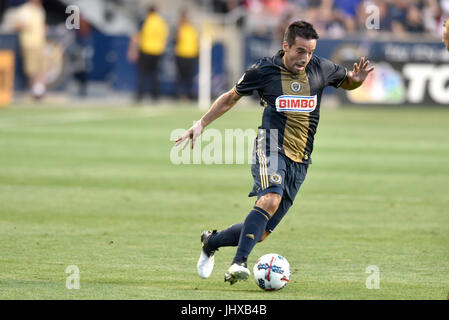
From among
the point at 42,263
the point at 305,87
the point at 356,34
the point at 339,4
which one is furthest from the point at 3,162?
the point at 339,4

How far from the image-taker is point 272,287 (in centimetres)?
721

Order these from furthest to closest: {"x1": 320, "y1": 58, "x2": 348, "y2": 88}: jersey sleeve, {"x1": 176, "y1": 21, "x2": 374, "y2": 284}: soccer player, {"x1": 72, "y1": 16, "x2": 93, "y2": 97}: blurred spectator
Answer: {"x1": 72, "y1": 16, "x2": 93, "y2": 97}: blurred spectator → {"x1": 320, "y1": 58, "x2": 348, "y2": 88}: jersey sleeve → {"x1": 176, "y1": 21, "x2": 374, "y2": 284}: soccer player

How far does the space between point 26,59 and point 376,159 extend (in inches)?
617

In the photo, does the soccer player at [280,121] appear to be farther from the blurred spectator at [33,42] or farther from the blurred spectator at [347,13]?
the blurred spectator at [347,13]

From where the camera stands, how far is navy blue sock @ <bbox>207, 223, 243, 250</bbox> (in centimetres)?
777

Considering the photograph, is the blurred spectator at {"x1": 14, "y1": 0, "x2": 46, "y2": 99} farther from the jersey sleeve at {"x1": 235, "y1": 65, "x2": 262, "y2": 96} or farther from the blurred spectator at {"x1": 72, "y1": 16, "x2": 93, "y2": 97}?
the jersey sleeve at {"x1": 235, "y1": 65, "x2": 262, "y2": 96}

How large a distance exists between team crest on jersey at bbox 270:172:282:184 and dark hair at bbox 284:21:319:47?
1.02 meters

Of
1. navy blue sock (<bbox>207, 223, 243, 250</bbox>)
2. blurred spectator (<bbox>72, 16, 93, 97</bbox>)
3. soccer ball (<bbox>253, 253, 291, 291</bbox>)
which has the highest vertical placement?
blurred spectator (<bbox>72, 16, 93, 97</bbox>)

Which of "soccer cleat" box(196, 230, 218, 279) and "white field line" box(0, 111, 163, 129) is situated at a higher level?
"white field line" box(0, 111, 163, 129)

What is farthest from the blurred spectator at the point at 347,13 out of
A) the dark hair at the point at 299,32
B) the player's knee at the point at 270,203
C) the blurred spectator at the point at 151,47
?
the player's knee at the point at 270,203

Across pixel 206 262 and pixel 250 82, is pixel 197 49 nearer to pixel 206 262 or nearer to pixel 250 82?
pixel 250 82

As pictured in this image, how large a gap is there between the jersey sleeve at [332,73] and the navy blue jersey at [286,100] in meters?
0.16

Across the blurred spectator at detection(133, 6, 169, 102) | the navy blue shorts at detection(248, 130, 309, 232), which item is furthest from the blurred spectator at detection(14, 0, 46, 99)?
the navy blue shorts at detection(248, 130, 309, 232)

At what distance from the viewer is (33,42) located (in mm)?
29500
